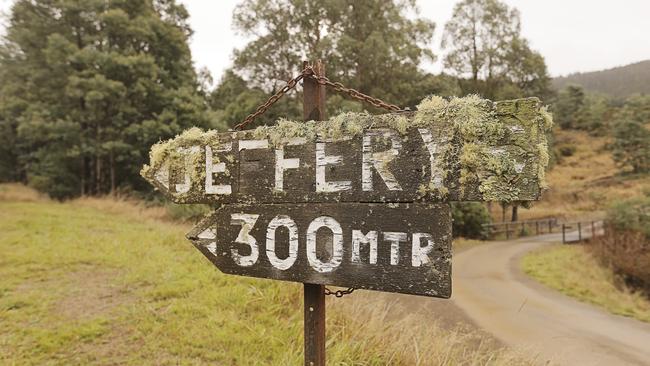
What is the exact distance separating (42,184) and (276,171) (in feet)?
68.4

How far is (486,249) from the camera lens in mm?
17031

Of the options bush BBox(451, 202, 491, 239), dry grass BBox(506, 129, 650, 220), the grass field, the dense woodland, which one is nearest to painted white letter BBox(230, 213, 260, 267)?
the grass field

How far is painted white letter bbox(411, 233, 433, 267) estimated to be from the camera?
148cm

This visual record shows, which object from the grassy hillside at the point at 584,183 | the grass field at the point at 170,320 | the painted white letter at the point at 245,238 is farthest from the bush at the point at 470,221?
the painted white letter at the point at 245,238

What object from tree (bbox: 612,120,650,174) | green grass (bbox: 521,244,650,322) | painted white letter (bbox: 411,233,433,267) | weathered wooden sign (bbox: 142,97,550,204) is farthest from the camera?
tree (bbox: 612,120,650,174)

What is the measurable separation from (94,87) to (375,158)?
17561mm

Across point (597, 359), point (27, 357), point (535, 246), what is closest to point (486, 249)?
point (535, 246)

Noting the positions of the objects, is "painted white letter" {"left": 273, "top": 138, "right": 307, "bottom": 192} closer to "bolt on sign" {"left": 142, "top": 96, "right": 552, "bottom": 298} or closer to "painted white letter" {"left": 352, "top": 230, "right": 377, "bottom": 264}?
"bolt on sign" {"left": 142, "top": 96, "right": 552, "bottom": 298}

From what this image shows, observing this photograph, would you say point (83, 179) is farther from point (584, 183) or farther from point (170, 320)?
point (584, 183)

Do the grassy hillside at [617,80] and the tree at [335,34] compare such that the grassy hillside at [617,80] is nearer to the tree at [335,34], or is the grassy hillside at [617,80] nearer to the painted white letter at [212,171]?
the tree at [335,34]

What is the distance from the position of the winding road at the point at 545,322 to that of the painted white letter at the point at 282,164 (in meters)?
3.34

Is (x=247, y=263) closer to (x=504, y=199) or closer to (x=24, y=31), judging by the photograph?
(x=504, y=199)

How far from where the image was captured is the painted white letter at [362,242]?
5.16 ft

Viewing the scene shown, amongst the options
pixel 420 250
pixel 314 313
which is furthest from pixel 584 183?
pixel 420 250
